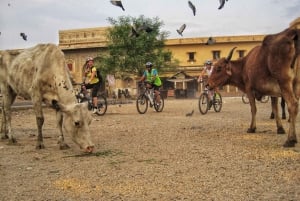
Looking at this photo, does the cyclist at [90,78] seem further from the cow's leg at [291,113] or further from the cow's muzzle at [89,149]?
the cow's leg at [291,113]

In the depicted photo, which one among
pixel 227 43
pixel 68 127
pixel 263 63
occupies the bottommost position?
pixel 68 127

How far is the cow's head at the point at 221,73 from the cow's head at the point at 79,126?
15.1 ft

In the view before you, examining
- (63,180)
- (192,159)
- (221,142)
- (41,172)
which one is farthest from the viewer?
(221,142)

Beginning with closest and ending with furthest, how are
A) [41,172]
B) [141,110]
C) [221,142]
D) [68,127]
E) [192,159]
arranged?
[41,172], [192,159], [68,127], [221,142], [141,110]

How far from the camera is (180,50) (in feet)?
161

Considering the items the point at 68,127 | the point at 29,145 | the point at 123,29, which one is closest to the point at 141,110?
the point at 29,145

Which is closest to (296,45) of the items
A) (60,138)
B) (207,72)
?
(60,138)

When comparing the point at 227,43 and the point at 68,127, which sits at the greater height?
the point at 227,43

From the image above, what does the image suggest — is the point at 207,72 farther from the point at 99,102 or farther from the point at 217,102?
the point at 99,102

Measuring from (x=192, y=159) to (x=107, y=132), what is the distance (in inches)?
165

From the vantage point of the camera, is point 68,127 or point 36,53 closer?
point 68,127

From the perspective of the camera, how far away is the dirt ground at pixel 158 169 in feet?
14.1

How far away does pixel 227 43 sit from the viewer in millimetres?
48750

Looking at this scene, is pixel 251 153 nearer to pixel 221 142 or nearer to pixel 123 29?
pixel 221 142
